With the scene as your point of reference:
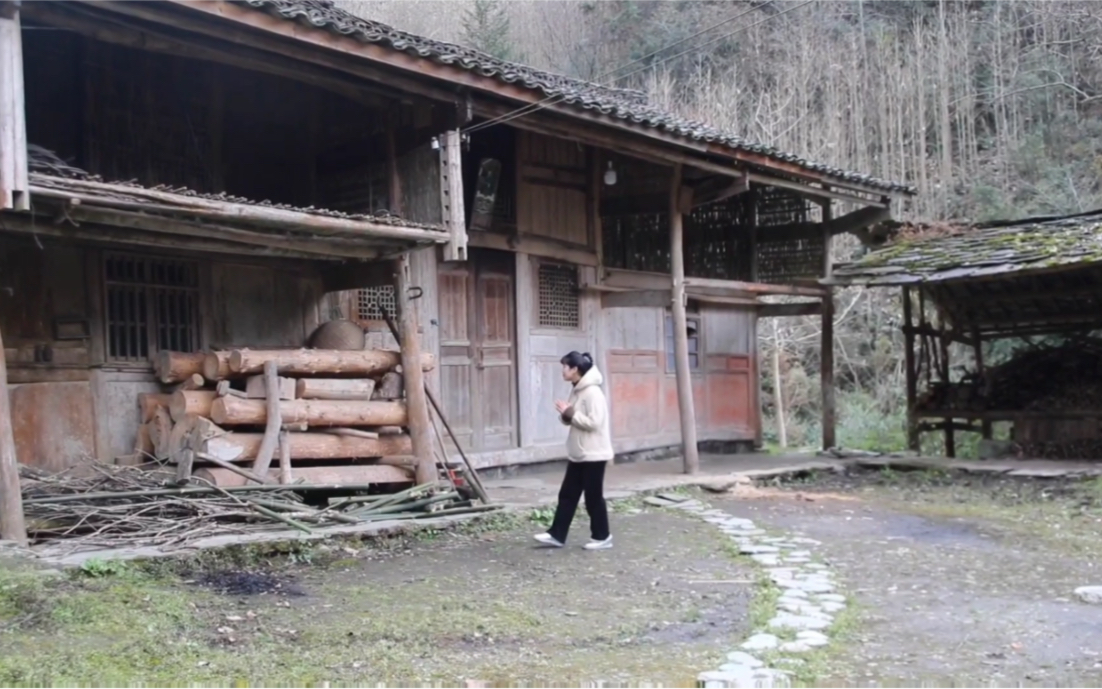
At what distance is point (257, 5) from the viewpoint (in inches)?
257

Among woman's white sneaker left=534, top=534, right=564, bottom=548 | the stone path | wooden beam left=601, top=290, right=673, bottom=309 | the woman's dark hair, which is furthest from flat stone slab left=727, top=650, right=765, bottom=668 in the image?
wooden beam left=601, top=290, right=673, bottom=309

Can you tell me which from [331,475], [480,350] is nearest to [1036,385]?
[480,350]

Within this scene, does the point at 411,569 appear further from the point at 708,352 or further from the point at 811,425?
the point at 811,425

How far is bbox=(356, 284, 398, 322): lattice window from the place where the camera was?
33.3ft

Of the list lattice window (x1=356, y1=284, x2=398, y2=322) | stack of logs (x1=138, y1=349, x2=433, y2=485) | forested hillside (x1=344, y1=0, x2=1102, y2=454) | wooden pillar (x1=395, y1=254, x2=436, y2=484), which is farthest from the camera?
forested hillside (x1=344, y1=0, x2=1102, y2=454)

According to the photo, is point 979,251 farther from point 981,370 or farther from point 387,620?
point 387,620

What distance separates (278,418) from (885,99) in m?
19.9

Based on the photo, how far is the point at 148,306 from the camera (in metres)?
8.38

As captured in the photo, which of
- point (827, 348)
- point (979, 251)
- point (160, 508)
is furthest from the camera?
point (827, 348)

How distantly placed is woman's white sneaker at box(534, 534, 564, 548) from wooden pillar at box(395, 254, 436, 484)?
1.38 m

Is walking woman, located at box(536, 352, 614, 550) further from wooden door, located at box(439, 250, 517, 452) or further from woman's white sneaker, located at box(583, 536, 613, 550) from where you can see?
wooden door, located at box(439, 250, 517, 452)

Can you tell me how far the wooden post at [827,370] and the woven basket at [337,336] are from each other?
7505 mm

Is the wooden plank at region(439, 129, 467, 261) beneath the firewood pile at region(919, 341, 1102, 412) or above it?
above

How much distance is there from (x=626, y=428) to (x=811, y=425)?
996 centimetres
